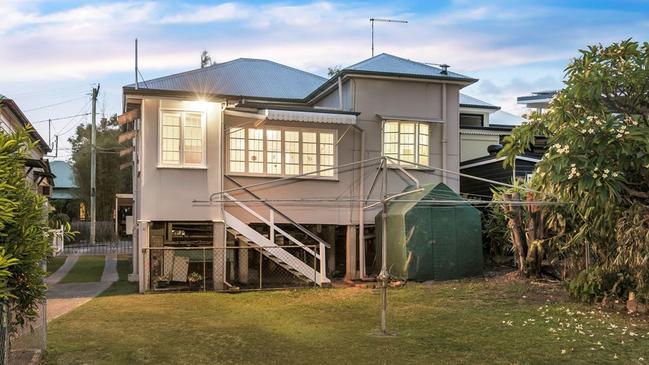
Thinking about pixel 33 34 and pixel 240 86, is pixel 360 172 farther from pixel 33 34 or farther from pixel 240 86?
pixel 33 34

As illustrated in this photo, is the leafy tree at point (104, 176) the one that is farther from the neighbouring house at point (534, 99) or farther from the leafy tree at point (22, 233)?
the leafy tree at point (22, 233)

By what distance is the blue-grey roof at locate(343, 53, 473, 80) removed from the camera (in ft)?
60.2

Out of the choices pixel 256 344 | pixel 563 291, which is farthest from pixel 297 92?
pixel 256 344

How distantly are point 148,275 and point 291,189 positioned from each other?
4693 millimetres

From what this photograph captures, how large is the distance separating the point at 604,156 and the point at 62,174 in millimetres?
55356

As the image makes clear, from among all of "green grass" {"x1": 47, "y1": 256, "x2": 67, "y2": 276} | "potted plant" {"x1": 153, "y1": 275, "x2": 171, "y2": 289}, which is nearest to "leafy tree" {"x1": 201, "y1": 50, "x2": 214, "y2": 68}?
"green grass" {"x1": 47, "y1": 256, "x2": 67, "y2": 276}

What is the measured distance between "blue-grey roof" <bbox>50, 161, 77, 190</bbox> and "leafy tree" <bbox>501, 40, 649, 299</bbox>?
162 ft

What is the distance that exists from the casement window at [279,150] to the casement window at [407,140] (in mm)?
1785

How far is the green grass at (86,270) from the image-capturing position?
61.7 ft

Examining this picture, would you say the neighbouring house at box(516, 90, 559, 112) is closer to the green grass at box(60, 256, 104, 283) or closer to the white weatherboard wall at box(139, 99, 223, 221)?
the white weatherboard wall at box(139, 99, 223, 221)

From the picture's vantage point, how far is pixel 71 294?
15062 millimetres

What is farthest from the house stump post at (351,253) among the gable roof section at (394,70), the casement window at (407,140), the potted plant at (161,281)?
the potted plant at (161,281)

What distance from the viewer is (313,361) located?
7633mm

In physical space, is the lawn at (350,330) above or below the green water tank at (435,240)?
below
